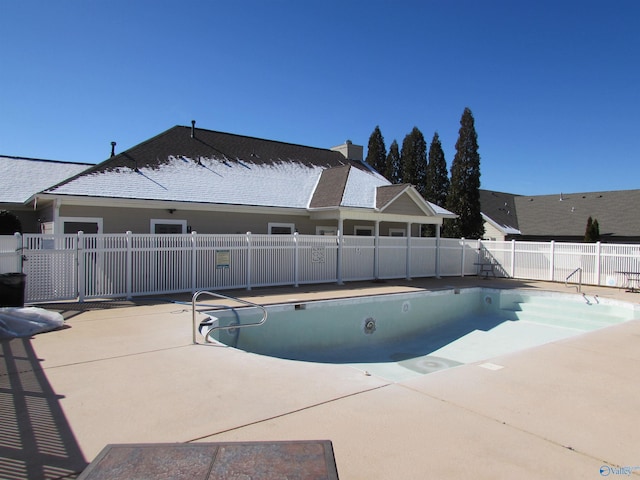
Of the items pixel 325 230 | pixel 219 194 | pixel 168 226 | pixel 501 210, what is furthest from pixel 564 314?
pixel 501 210

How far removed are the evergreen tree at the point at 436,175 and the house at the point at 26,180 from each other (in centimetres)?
2344

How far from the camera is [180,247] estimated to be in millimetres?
12758

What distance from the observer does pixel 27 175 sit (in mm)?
20016

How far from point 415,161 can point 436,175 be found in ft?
7.36

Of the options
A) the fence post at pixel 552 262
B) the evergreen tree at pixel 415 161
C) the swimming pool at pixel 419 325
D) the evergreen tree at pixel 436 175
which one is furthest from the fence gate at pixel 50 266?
the evergreen tree at pixel 415 161

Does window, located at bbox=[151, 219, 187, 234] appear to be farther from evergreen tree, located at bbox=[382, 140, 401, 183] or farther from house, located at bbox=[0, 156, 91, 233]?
evergreen tree, located at bbox=[382, 140, 401, 183]

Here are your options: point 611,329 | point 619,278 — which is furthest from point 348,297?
point 619,278

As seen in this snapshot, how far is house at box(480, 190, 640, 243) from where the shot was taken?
29797 mm

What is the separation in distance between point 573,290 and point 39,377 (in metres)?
16.7

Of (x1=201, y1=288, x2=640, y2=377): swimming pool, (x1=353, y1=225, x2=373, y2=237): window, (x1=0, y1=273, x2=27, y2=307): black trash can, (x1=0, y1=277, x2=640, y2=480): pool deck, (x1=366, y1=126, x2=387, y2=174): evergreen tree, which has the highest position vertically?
(x1=366, y1=126, x2=387, y2=174): evergreen tree

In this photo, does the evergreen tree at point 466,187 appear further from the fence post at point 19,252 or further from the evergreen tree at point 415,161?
the fence post at point 19,252

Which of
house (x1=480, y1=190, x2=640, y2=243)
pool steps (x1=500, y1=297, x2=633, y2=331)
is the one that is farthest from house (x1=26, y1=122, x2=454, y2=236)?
house (x1=480, y1=190, x2=640, y2=243)

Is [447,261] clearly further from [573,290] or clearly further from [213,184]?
[213,184]

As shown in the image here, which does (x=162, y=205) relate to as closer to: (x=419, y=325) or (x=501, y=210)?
(x=419, y=325)
